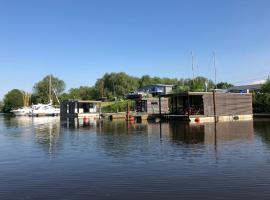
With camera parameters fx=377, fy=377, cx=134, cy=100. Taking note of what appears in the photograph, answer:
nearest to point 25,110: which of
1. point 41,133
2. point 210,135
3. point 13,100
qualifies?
point 13,100

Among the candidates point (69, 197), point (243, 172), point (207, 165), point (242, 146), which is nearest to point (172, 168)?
point (207, 165)

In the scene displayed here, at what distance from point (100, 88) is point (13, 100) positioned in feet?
147

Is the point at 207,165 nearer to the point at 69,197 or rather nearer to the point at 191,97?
the point at 69,197

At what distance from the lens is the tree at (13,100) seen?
161837mm

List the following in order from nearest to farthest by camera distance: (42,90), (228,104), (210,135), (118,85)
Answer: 1. (210,135)
2. (228,104)
3. (118,85)
4. (42,90)

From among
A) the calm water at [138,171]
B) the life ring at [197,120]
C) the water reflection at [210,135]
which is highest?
the life ring at [197,120]

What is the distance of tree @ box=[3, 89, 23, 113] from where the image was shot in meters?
162

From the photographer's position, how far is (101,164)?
22.3m

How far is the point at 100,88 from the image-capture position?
475ft

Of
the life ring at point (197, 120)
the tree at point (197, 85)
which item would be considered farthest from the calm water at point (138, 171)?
the tree at point (197, 85)

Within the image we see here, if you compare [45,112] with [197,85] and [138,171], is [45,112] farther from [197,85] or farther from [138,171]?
[138,171]

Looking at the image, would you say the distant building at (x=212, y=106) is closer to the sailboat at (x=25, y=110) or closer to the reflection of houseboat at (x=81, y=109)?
the reflection of houseboat at (x=81, y=109)

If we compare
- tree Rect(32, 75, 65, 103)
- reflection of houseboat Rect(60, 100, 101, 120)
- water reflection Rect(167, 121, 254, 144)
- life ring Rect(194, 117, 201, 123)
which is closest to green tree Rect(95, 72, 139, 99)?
tree Rect(32, 75, 65, 103)

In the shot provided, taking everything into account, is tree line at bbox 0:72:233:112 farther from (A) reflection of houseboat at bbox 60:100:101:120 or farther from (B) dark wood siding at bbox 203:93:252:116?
(B) dark wood siding at bbox 203:93:252:116
